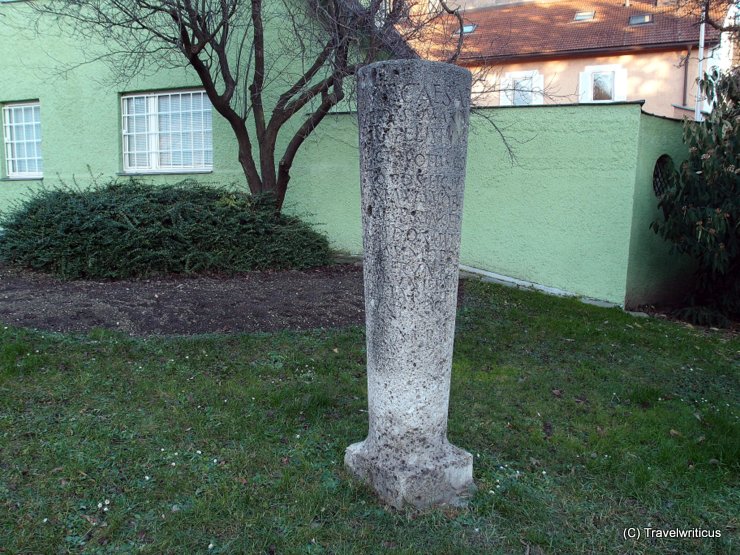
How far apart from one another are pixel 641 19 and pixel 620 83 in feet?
8.62

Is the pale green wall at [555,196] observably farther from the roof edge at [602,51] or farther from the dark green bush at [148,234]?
the roof edge at [602,51]

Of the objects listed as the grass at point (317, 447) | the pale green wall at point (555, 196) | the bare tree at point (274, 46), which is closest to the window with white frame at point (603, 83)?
the pale green wall at point (555, 196)

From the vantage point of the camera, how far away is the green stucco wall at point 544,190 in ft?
25.3

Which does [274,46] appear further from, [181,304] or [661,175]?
[661,175]

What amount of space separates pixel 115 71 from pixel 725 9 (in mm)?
11363

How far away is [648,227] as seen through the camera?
8070 millimetres

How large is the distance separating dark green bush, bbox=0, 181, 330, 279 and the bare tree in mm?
1003

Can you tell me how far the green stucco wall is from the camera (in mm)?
7707

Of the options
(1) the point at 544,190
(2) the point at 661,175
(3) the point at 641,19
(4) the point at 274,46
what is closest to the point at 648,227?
(2) the point at 661,175

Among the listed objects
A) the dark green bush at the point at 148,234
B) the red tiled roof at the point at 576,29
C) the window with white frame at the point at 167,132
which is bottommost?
the dark green bush at the point at 148,234

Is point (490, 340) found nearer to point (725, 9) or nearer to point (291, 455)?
point (291, 455)

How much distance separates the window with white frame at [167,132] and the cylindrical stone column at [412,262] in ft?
28.5

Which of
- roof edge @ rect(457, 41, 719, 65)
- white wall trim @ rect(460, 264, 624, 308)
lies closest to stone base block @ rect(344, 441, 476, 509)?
white wall trim @ rect(460, 264, 624, 308)

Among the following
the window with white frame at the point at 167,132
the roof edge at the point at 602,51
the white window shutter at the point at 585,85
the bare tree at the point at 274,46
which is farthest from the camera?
the white window shutter at the point at 585,85
